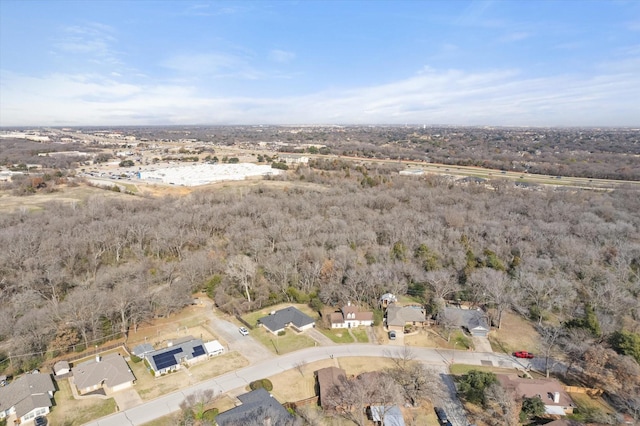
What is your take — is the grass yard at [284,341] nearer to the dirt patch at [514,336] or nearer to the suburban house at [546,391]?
the suburban house at [546,391]

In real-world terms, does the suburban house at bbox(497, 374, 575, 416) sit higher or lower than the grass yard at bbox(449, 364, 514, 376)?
higher

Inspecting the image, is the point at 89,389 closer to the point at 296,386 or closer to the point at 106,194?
the point at 296,386

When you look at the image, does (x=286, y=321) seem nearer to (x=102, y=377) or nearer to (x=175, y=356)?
(x=175, y=356)

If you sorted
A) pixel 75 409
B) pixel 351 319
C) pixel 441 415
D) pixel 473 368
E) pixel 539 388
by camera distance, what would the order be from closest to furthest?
pixel 441 415, pixel 75 409, pixel 539 388, pixel 473 368, pixel 351 319

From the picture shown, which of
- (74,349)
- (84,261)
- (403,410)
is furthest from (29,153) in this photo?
(403,410)

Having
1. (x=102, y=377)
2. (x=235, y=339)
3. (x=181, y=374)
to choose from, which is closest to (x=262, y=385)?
(x=181, y=374)

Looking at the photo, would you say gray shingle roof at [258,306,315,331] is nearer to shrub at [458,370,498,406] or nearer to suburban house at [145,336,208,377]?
suburban house at [145,336,208,377]

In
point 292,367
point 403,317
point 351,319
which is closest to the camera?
point 292,367

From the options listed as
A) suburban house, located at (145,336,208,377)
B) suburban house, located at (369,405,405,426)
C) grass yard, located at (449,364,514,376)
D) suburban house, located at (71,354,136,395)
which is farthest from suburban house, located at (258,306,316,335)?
grass yard, located at (449,364,514,376)
